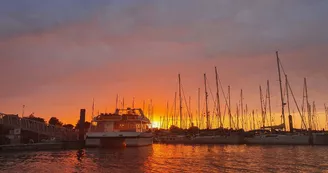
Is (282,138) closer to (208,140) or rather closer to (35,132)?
(208,140)

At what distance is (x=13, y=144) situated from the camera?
53.3 metres

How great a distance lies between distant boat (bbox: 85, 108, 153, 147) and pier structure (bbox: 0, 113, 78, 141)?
818 centimetres

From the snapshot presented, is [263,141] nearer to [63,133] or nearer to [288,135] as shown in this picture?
[288,135]

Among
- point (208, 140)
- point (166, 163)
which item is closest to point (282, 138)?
point (208, 140)

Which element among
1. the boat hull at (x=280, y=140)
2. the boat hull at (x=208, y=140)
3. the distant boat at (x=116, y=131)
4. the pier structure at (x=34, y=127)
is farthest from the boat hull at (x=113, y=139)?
the boat hull at (x=280, y=140)

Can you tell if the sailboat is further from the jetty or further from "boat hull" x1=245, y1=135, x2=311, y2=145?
the jetty

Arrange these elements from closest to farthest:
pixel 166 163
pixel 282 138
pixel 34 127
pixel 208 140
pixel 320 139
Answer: pixel 166 163 → pixel 34 127 → pixel 320 139 → pixel 282 138 → pixel 208 140

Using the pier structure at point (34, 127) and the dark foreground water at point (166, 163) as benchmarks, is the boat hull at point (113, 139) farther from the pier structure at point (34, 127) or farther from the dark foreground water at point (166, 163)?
the dark foreground water at point (166, 163)

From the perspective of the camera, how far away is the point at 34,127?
206 ft

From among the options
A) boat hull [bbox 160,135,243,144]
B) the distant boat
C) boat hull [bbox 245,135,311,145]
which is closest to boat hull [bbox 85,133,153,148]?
the distant boat

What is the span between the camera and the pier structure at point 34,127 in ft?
186

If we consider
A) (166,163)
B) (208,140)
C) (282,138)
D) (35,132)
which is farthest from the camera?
(208,140)

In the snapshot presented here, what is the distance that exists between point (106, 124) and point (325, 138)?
5096 centimetres

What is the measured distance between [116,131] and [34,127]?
16637 millimetres
